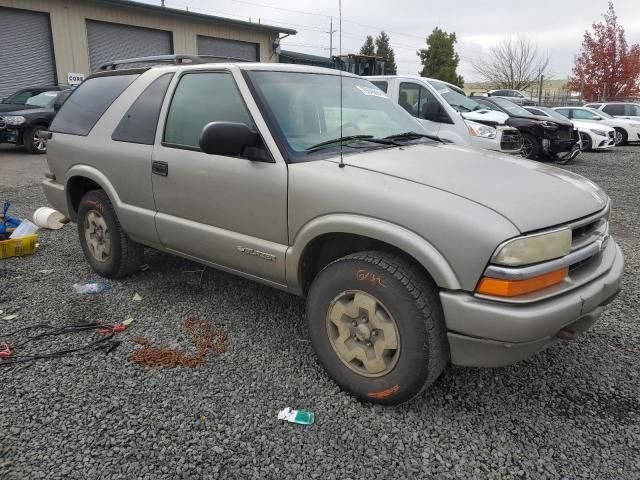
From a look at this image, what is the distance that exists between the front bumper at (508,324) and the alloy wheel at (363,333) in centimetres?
31

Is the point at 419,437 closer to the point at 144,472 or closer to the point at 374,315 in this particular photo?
the point at 374,315

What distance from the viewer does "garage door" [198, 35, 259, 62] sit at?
22.7m

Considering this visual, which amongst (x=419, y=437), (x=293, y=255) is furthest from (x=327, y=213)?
(x=419, y=437)

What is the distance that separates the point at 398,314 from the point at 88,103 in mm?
3411

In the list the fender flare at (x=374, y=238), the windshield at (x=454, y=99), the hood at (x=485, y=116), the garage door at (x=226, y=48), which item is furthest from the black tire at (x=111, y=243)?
the garage door at (x=226, y=48)

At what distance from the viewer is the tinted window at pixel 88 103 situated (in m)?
4.15

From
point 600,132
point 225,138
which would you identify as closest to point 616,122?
point 600,132

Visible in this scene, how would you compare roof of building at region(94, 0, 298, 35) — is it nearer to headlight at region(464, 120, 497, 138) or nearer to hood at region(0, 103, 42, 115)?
hood at region(0, 103, 42, 115)

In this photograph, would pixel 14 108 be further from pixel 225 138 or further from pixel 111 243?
pixel 225 138

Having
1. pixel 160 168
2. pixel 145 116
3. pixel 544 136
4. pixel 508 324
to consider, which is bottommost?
pixel 508 324

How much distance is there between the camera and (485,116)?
1001 centimetres

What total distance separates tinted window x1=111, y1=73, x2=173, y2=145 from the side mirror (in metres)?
1.04

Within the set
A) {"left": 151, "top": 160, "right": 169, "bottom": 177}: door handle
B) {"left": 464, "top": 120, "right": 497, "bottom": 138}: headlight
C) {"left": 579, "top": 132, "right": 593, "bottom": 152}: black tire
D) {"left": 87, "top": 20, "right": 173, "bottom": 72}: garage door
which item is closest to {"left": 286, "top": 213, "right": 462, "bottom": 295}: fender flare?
{"left": 151, "top": 160, "right": 169, "bottom": 177}: door handle

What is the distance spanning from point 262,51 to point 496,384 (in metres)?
24.4
